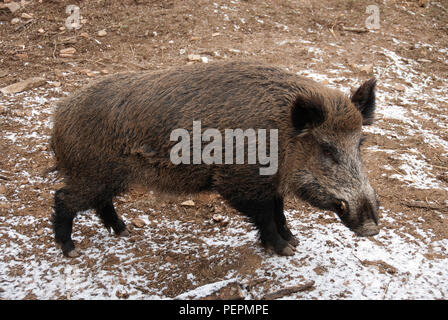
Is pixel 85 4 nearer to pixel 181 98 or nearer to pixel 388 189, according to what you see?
pixel 181 98

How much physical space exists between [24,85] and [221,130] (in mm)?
4138

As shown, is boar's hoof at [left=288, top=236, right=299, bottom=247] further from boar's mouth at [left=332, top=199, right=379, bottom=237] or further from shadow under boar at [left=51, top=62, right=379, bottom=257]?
boar's mouth at [left=332, top=199, right=379, bottom=237]

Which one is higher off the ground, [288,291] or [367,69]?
[367,69]

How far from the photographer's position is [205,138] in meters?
3.32

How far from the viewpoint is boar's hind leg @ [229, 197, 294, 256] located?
3.47 m

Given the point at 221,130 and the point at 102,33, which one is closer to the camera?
the point at 221,130

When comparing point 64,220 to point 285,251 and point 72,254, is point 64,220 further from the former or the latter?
point 285,251

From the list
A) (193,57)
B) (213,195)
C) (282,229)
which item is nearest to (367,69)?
(193,57)

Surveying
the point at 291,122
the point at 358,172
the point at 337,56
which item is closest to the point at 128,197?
the point at 291,122

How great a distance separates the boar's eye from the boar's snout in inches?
13.8

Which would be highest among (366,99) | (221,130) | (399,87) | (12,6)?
(366,99)

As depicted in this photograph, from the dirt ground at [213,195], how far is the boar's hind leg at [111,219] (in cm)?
11

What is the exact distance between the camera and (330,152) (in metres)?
3.16

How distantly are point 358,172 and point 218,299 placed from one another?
1.48m
